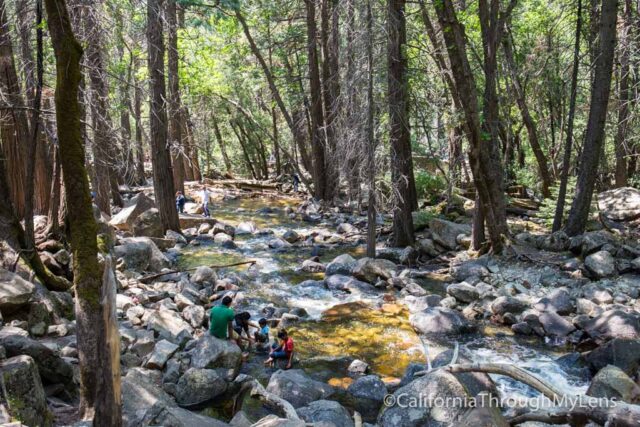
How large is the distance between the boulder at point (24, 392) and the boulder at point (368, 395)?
11.5 feet

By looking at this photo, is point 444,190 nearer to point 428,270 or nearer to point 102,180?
point 428,270

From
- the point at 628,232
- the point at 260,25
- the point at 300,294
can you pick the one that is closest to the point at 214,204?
the point at 260,25

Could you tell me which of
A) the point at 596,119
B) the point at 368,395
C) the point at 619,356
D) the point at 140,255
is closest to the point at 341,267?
the point at 140,255

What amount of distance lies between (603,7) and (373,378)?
10.3 meters

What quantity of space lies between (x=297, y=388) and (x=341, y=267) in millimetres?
5973

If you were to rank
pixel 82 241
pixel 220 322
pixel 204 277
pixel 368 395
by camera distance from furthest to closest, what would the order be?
pixel 204 277 → pixel 220 322 → pixel 368 395 → pixel 82 241

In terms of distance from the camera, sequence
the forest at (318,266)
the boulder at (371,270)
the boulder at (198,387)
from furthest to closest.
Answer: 1. the boulder at (371,270)
2. the boulder at (198,387)
3. the forest at (318,266)

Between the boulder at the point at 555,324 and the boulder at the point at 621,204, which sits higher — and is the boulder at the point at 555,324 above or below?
below

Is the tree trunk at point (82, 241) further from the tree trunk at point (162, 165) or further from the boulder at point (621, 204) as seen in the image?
the boulder at point (621, 204)

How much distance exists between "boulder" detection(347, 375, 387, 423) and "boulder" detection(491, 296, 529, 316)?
3.55m

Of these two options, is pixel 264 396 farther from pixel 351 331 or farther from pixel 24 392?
pixel 351 331

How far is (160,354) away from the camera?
699cm

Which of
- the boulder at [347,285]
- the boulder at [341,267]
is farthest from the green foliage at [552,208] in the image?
the boulder at [347,285]

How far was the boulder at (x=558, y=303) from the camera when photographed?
935cm
